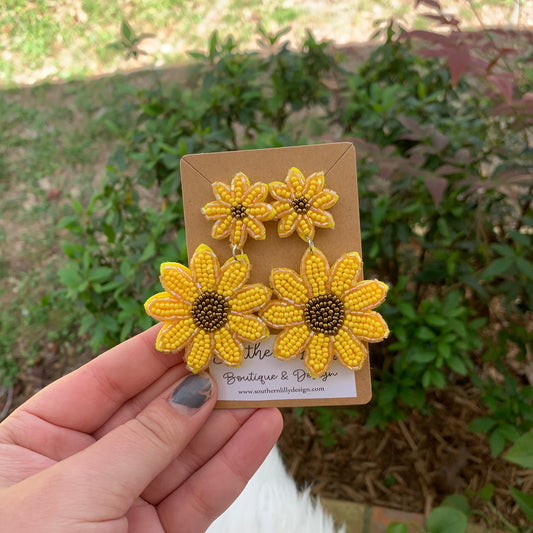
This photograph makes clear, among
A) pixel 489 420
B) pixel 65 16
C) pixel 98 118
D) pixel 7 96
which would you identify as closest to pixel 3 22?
pixel 65 16

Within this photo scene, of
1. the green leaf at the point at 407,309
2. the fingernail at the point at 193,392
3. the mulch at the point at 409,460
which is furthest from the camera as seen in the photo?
the mulch at the point at 409,460

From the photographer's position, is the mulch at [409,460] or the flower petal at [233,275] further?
the mulch at [409,460]

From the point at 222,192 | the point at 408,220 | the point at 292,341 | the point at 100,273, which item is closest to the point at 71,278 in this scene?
the point at 100,273

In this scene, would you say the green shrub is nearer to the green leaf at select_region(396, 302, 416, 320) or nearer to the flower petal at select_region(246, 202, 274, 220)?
the green leaf at select_region(396, 302, 416, 320)

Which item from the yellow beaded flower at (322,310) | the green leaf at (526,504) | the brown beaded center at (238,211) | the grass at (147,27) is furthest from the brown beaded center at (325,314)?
the grass at (147,27)

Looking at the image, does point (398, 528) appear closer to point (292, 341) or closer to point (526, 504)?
point (526, 504)

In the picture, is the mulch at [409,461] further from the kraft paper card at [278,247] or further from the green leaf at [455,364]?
the kraft paper card at [278,247]

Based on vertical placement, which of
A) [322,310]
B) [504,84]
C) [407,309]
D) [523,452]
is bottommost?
[523,452]

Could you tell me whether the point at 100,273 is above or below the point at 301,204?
below
